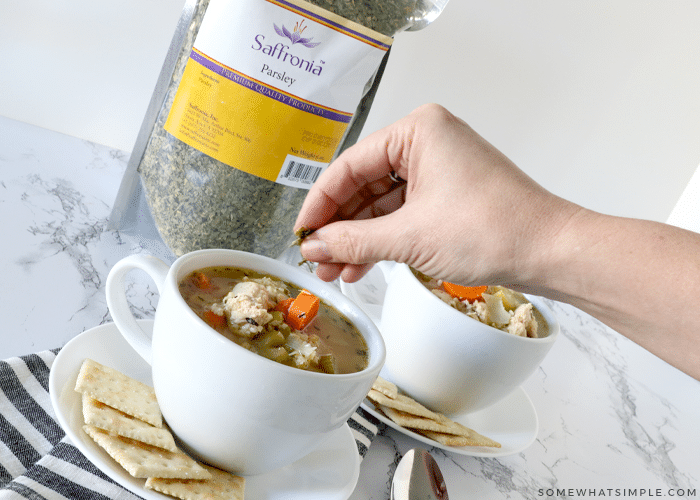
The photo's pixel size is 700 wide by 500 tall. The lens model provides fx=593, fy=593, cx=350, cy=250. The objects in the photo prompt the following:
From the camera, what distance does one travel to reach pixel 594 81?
158 centimetres

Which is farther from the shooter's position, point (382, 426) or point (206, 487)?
point (382, 426)

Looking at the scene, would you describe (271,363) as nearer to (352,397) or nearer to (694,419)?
(352,397)

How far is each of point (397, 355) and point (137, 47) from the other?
0.90 metres

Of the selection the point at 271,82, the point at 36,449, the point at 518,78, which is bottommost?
the point at 36,449

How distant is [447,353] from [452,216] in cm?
22

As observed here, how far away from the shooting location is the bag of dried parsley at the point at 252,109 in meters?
0.87

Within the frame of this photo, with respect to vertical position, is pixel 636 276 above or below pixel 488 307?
above

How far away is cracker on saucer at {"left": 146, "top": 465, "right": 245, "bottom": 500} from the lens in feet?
1.69

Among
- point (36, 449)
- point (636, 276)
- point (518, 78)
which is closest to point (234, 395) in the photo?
point (36, 449)

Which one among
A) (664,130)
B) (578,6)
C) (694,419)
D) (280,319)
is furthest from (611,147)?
(280,319)

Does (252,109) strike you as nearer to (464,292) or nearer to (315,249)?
(315,249)

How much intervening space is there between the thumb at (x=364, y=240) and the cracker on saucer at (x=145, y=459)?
1.03 feet

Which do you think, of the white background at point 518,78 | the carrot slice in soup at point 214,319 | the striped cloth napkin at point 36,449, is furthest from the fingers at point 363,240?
the white background at point 518,78

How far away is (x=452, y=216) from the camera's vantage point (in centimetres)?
69
